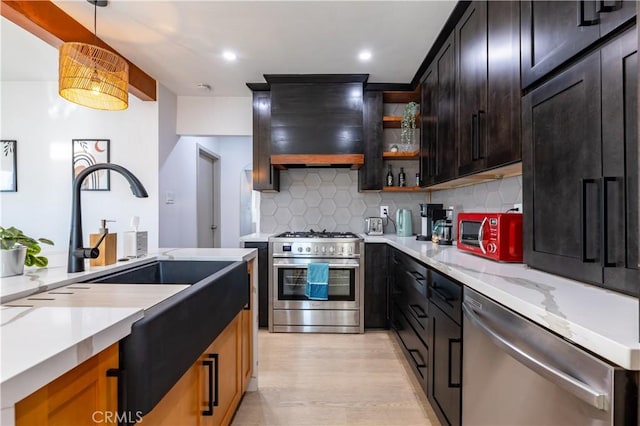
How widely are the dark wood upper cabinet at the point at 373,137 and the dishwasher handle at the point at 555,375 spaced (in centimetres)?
233

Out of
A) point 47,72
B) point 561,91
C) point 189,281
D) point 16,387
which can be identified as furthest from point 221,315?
point 47,72

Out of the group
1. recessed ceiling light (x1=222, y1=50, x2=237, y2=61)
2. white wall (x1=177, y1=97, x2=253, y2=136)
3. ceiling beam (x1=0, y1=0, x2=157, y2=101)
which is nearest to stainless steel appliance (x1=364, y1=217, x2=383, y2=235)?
white wall (x1=177, y1=97, x2=253, y2=136)

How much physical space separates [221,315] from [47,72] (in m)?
3.63

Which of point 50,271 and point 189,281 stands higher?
point 50,271

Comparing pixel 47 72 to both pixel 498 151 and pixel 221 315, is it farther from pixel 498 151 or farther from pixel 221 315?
pixel 498 151

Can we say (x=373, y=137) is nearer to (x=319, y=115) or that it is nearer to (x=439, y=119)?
(x=319, y=115)

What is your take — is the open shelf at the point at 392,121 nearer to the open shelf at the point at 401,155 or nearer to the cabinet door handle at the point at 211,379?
the open shelf at the point at 401,155

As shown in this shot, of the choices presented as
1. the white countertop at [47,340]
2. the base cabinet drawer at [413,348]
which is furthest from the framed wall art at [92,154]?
the base cabinet drawer at [413,348]

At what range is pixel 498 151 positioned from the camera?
62.2 inches

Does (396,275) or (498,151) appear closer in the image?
(498,151)

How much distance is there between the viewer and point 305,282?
302 cm

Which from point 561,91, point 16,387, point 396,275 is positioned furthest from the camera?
point 396,275

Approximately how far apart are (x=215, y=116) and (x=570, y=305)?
3752mm

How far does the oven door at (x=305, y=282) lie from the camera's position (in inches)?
118
